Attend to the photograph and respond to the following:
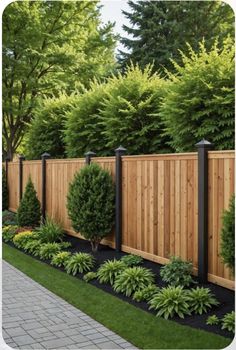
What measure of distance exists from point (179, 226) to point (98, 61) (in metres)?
14.7

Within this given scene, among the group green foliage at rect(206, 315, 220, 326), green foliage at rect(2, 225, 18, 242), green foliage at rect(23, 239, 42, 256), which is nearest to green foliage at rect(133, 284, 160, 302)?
green foliage at rect(206, 315, 220, 326)

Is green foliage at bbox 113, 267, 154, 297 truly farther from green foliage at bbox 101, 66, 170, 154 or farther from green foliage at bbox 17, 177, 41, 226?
green foliage at bbox 17, 177, 41, 226

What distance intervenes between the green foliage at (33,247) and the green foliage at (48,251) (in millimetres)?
290

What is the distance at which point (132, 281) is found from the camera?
5906 mm

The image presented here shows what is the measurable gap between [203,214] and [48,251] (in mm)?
3595

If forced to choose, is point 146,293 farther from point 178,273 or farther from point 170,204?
point 170,204

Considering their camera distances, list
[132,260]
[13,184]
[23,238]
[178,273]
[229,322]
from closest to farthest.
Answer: [229,322], [178,273], [132,260], [23,238], [13,184]

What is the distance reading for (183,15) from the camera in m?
21.4

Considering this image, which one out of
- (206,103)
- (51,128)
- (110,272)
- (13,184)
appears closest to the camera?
(110,272)

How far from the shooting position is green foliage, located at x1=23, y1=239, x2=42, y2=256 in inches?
345

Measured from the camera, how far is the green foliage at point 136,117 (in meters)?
9.73

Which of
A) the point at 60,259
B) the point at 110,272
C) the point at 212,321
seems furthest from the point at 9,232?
the point at 212,321

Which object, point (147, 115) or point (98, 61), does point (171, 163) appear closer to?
point (147, 115)

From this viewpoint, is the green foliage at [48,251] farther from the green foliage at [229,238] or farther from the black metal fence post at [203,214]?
the green foliage at [229,238]
